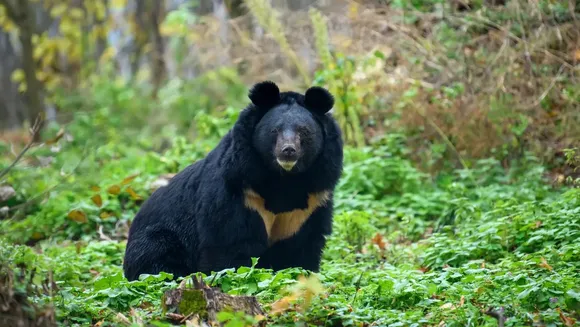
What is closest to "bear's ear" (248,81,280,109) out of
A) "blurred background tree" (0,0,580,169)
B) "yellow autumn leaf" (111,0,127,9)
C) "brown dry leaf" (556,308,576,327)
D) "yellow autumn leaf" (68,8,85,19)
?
"brown dry leaf" (556,308,576,327)

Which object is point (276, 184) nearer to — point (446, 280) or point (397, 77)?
point (446, 280)

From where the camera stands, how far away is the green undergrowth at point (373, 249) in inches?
183

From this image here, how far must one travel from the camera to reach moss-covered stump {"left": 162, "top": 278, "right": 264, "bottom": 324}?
436 cm

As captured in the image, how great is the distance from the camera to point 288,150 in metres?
6.12

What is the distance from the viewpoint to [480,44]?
35.6 ft

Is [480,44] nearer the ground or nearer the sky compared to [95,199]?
nearer the sky

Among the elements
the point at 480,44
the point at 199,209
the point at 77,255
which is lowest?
the point at 77,255

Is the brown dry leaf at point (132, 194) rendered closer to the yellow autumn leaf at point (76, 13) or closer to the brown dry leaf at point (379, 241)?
the brown dry leaf at point (379, 241)

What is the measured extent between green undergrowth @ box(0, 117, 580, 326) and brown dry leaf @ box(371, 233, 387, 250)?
0.6 inches

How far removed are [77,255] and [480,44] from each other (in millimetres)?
5961

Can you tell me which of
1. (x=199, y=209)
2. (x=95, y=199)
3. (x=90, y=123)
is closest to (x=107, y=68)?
(x=90, y=123)

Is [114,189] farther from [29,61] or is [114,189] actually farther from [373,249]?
[29,61]

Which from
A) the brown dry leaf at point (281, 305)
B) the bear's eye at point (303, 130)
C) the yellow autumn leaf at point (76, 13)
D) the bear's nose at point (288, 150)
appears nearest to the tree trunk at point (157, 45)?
the yellow autumn leaf at point (76, 13)

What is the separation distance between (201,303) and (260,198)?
210cm
